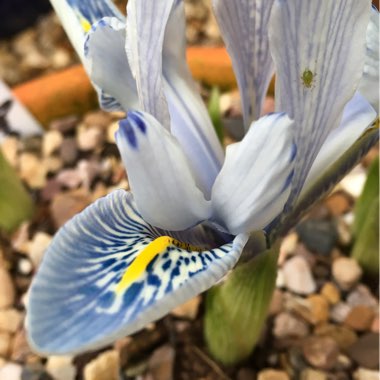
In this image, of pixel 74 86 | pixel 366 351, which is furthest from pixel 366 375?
pixel 74 86

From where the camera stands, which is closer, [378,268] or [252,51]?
[252,51]

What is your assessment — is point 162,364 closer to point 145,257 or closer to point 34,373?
point 34,373

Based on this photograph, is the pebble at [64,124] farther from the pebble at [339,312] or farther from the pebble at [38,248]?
the pebble at [339,312]

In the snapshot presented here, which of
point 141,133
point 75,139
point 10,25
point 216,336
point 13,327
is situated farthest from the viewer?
point 10,25

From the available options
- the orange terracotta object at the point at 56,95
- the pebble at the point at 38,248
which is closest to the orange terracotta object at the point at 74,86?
the orange terracotta object at the point at 56,95

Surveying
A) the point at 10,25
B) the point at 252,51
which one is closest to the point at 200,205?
the point at 252,51

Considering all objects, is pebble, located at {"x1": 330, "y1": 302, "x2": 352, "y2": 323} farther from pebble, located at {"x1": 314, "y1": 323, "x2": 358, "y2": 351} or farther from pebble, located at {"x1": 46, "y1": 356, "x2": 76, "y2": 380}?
pebble, located at {"x1": 46, "y1": 356, "x2": 76, "y2": 380}

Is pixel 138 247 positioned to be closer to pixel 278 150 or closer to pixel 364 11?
pixel 278 150

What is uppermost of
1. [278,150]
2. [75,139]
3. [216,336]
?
[278,150]
